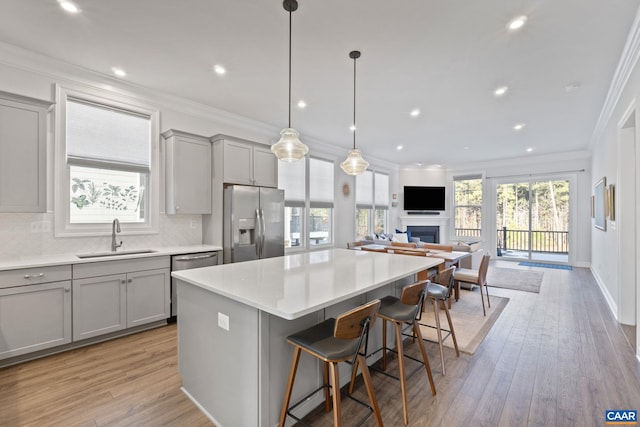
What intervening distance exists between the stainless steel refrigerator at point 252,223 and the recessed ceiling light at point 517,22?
11.1ft

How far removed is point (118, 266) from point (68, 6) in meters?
2.36

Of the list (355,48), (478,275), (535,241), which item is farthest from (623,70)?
(535,241)

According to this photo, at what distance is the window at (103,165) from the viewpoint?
3.36 meters

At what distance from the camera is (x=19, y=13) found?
8.09 feet

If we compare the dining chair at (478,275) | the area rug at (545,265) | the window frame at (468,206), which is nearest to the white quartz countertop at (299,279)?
the dining chair at (478,275)

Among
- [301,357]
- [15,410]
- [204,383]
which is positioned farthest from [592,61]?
[15,410]

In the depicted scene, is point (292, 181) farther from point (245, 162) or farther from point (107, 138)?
point (107, 138)

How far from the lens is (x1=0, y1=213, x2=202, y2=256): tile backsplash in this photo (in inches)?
119

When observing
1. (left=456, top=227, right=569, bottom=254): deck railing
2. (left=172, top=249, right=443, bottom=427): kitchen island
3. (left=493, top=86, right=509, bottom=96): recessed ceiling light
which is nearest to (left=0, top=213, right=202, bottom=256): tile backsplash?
(left=172, top=249, right=443, bottom=427): kitchen island

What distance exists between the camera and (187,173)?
408cm

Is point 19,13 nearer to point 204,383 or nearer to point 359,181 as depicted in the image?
point 204,383

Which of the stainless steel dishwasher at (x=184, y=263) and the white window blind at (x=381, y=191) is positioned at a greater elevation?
the white window blind at (x=381, y=191)

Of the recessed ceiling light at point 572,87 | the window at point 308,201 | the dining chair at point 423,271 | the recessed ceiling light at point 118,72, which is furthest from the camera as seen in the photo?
the window at point 308,201

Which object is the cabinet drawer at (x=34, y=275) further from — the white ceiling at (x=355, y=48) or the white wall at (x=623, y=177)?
the white wall at (x=623, y=177)
